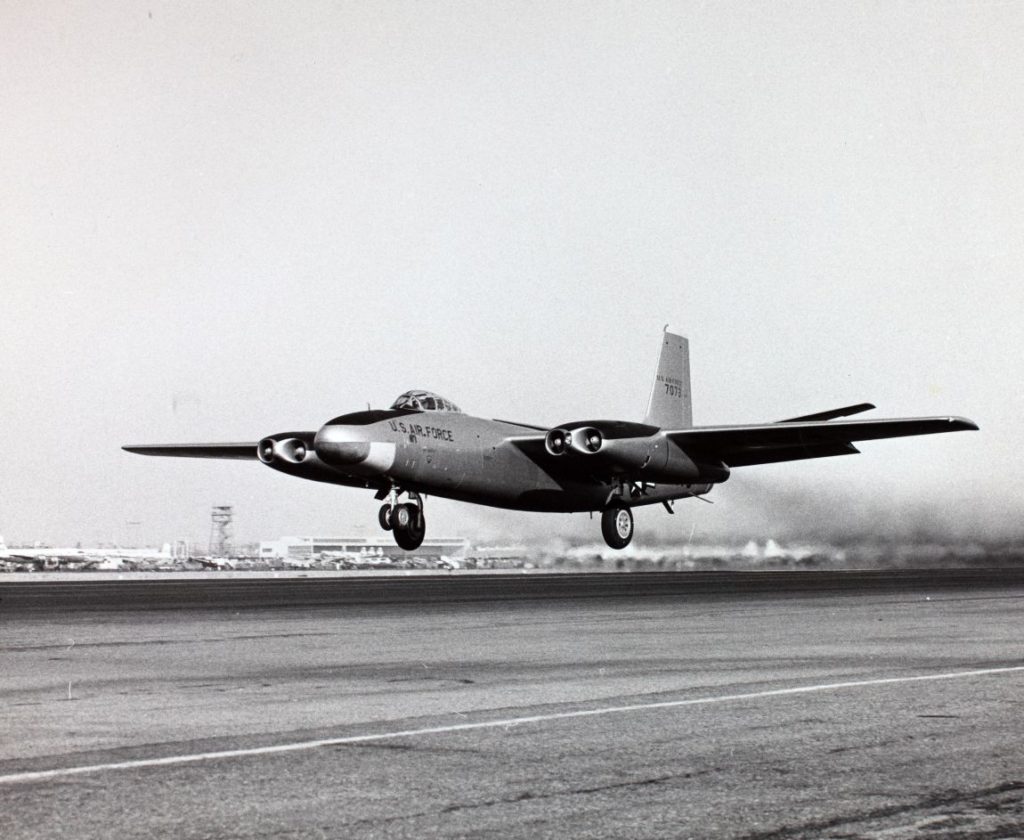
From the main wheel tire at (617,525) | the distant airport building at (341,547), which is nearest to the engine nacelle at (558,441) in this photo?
the main wheel tire at (617,525)

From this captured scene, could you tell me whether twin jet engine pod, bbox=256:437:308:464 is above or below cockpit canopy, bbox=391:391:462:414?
below

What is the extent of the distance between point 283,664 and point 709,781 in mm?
6843

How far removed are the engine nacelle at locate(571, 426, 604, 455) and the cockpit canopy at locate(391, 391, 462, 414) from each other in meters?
3.49

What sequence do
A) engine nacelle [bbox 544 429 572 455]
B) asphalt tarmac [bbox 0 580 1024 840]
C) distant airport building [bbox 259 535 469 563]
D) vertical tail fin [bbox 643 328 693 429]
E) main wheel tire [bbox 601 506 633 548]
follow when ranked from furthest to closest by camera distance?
distant airport building [bbox 259 535 469 563] < vertical tail fin [bbox 643 328 693 429] < main wheel tire [bbox 601 506 633 548] < engine nacelle [bbox 544 429 572 455] < asphalt tarmac [bbox 0 580 1024 840]

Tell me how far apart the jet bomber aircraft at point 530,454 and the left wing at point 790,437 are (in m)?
0.04

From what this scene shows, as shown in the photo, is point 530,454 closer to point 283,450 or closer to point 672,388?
point 283,450

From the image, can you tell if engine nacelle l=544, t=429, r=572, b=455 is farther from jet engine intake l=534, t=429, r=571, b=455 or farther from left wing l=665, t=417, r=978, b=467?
left wing l=665, t=417, r=978, b=467

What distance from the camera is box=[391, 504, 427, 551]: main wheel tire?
110ft

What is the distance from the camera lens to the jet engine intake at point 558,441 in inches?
1309

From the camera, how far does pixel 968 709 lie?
875 cm

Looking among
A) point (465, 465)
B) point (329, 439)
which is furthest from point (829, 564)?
point (329, 439)

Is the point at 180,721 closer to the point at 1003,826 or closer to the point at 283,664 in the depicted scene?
the point at 283,664

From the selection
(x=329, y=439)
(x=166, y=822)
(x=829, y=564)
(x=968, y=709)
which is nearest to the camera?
(x=166, y=822)

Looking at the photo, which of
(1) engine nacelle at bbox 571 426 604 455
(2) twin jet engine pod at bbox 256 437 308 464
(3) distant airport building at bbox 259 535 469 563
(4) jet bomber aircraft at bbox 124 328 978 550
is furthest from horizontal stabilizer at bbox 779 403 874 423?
(3) distant airport building at bbox 259 535 469 563
